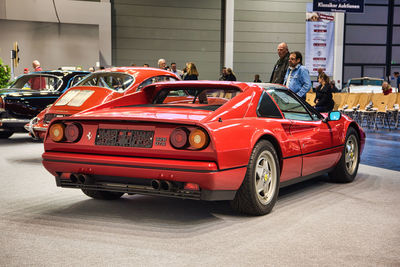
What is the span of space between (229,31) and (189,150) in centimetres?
2173

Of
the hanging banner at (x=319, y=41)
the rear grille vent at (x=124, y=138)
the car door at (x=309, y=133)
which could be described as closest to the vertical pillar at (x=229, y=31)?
the hanging banner at (x=319, y=41)

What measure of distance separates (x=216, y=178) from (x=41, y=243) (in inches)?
53.3

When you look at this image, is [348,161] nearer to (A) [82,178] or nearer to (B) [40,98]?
(A) [82,178]

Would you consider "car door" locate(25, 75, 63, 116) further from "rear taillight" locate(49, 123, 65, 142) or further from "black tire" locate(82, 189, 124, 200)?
"rear taillight" locate(49, 123, 65, 142)

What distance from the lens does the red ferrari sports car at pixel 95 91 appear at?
8.10m

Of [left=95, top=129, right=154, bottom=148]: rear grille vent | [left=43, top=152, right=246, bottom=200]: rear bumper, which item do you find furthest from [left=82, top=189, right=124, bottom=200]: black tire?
[left=95, top=129, right=154, bottom=148]: rear grille vent

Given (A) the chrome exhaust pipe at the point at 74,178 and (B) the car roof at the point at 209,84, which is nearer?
(A) the chrome exhaust pipe at the point at 74,178

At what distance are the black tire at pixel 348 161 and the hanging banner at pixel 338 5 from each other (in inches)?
520

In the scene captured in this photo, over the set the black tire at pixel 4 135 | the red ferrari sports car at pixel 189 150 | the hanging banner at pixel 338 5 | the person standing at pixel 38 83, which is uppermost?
the hanging banner at pixel 338 5

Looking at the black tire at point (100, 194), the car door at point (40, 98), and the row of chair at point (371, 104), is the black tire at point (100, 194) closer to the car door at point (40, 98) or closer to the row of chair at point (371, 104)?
the car door at point (40, 98)

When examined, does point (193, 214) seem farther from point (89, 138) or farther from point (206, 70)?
point (206, 70)

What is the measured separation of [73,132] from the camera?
4258mm

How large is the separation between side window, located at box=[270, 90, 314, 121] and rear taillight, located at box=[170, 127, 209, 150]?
155 cm

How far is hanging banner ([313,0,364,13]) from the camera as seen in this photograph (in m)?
18.6
